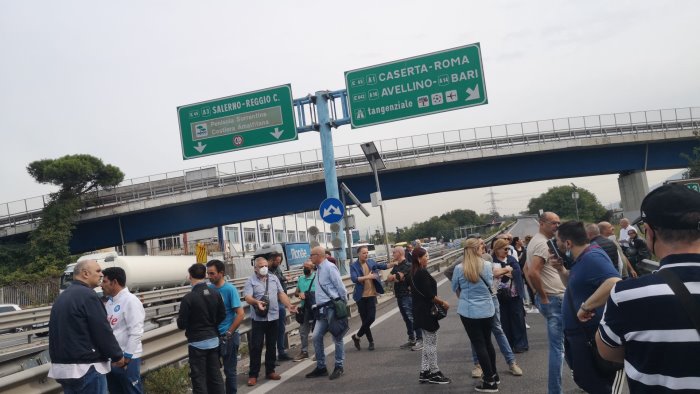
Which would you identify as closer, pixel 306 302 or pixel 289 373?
pixel 289 373

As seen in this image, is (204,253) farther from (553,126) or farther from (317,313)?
(553,126)

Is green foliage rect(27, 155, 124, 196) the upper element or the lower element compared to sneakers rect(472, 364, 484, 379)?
upper

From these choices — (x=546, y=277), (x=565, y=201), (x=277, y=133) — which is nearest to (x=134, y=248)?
(x=277, y=133)

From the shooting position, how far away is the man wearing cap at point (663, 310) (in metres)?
2.14

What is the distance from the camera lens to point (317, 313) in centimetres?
851

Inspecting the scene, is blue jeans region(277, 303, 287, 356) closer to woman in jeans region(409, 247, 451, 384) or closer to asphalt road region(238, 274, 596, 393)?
asphalt road region(238, 274, 596, 393)

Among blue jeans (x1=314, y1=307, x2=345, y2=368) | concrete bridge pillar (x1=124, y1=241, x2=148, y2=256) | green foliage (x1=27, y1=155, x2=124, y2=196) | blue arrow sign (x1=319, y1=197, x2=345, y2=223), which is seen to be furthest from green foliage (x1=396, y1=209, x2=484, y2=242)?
blue jeans (x1=314, y1=307, x2=345, y2=368)

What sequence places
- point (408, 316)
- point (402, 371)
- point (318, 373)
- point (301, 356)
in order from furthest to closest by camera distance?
1. point (408, 316)
2. point (301, 356)
3. point (318, 373)
4. point (402, 371)

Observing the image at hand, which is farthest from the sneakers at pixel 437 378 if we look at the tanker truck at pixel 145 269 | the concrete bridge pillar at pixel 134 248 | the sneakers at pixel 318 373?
the concrete bridge pillar at pixel 134 248

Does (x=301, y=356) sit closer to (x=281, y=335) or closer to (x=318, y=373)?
(x=281, y=335)

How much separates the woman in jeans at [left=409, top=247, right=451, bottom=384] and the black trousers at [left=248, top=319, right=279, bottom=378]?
2313mm

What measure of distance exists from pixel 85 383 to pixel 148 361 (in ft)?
6.46

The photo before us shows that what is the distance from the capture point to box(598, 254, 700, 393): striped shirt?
2137 mm

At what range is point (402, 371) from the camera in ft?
26.1
